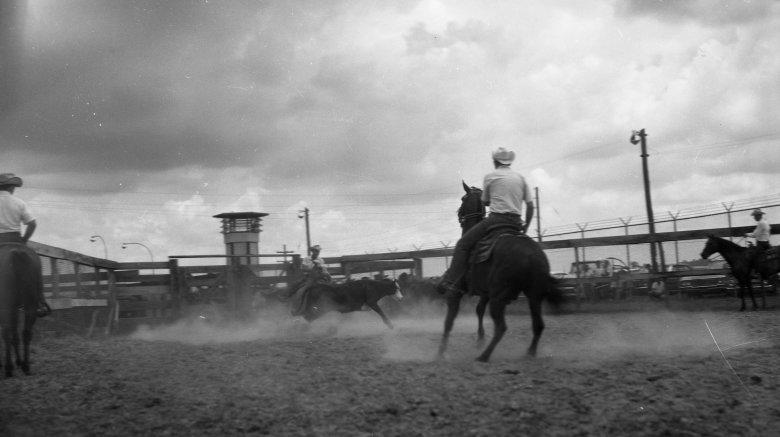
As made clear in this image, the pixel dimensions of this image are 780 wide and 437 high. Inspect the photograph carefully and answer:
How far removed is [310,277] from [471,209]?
22.8ft

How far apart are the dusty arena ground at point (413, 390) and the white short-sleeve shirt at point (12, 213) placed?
66.7 inches

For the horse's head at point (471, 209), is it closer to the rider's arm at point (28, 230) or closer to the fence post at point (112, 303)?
the rider's arm at point (28, 230)

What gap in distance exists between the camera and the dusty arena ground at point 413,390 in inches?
179

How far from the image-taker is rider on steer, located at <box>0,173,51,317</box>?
847 cm

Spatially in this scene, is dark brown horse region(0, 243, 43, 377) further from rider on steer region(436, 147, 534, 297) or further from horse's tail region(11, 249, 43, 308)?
rider on steer region(436, 147, 534, 297)

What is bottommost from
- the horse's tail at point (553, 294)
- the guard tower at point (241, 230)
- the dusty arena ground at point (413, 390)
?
the dusty arena ground at point (413, 390)

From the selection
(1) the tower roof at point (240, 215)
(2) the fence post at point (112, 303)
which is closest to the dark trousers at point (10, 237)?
(2) the fence post at point (112, 303)

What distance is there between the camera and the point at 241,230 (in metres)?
42.1

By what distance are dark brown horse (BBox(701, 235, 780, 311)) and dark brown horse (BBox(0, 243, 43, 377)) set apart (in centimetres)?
1365

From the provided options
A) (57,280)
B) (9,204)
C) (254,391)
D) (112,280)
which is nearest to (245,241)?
(112,280)

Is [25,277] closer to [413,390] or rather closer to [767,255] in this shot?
[413,390]

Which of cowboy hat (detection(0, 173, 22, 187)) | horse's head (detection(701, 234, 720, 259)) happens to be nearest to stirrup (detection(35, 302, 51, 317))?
cowboy hat (detection(0, 173, 22, 187))

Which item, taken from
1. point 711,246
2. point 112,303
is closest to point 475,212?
point 711,246

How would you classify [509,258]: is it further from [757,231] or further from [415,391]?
[757,231]
